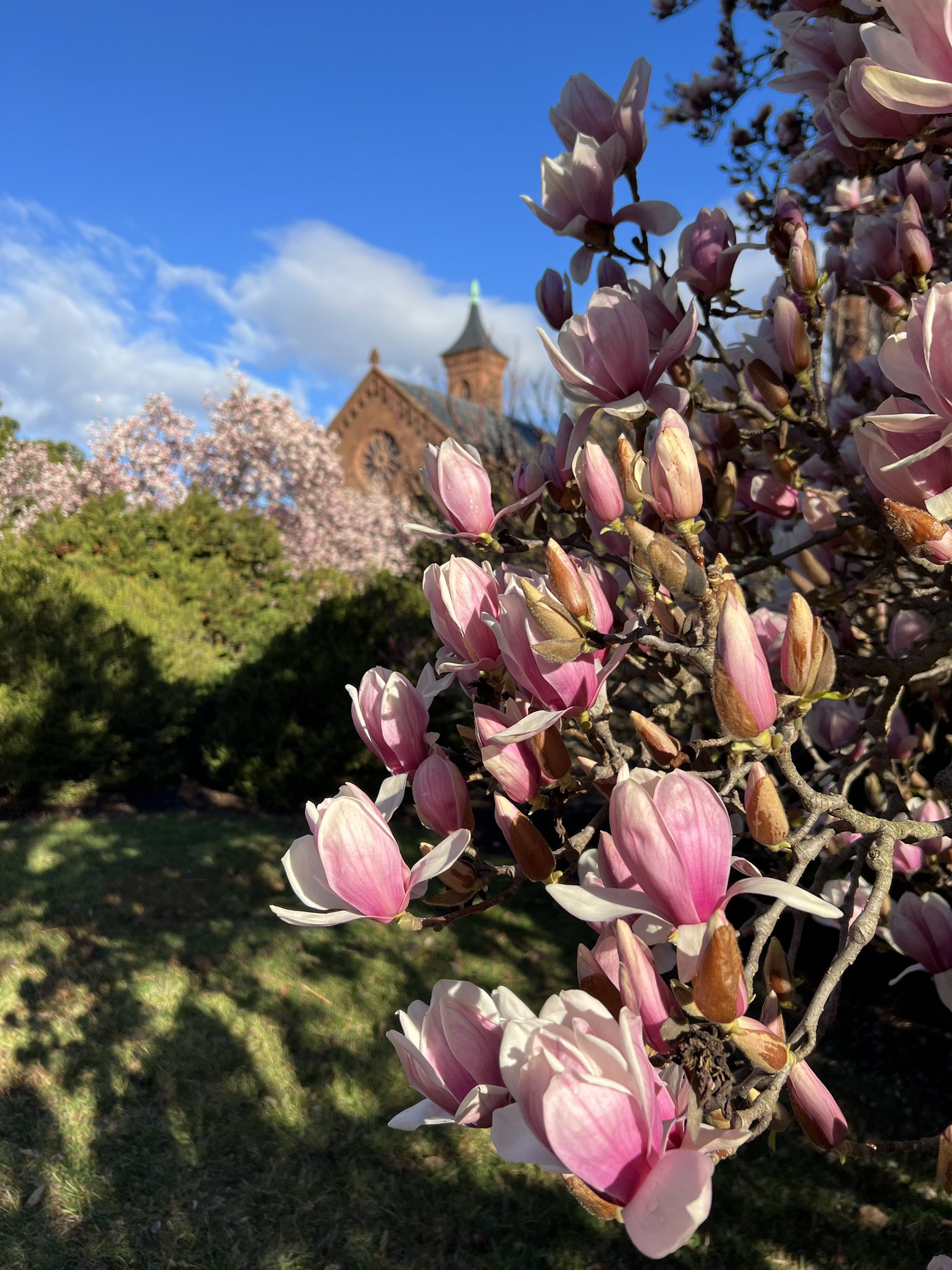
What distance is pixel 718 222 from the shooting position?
1489 millimetres

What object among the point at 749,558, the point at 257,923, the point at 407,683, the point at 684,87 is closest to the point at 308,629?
the point at 257,923

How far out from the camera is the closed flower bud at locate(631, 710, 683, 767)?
1.03m

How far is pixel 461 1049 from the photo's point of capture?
2.94 ft

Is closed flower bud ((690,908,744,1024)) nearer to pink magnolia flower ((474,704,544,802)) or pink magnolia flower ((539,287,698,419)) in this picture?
pink magnolia flower ((474,704,544,802))

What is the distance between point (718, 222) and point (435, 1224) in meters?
3.00

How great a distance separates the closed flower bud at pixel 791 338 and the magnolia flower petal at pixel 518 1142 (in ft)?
4.05

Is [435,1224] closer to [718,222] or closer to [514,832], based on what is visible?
[514,832]

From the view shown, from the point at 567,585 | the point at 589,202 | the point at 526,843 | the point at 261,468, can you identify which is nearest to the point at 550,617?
the point at 567,585

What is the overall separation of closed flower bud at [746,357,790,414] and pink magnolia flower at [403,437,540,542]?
505mm

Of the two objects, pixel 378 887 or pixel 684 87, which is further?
pixel 684 87

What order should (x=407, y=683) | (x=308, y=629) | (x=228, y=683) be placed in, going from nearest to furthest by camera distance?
(x=407, y=683), (x=308, y=629), (x=228, y=683)

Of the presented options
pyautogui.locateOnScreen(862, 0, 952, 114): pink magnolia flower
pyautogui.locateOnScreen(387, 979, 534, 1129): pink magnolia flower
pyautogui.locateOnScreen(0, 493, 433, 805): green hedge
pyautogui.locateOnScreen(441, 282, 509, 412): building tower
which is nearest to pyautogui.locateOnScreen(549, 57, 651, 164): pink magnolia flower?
pyautogui.locateOnScreen(862, 0, 952, 114): pink magnolia flower

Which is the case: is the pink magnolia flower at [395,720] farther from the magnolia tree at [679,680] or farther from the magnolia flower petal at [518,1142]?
the magnolia flower petal at [518,1142]

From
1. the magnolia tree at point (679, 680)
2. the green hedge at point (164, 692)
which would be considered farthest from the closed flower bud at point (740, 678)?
the green hedge at point (164, 692)
